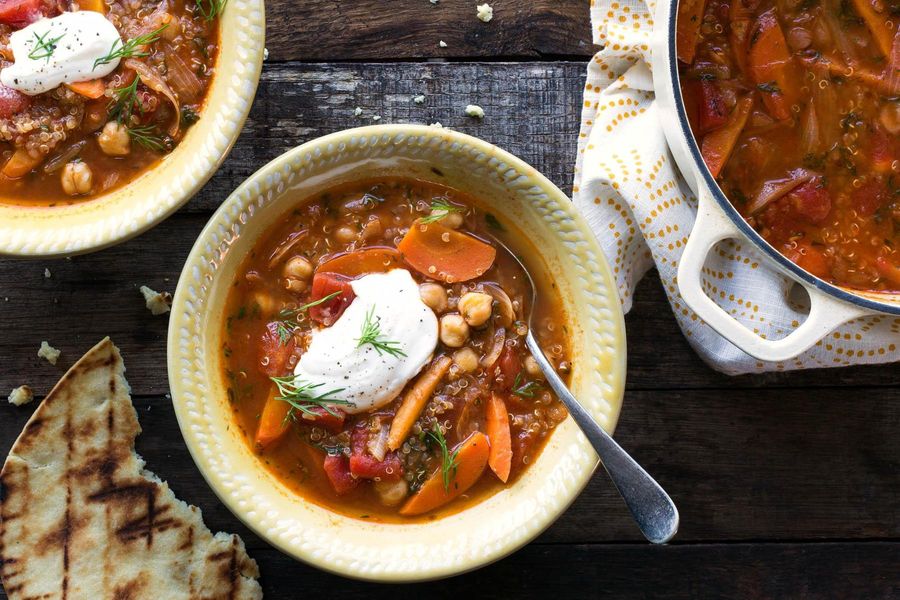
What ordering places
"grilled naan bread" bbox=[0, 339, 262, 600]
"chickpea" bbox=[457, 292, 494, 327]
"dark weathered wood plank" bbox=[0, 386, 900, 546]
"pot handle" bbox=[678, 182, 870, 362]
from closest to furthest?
"pot handle" bbox=[678, 182, 870, 362] → "chickpea" bbox=[457, 292, 494, 327] → "grilled naan bread" bbox=[0, 339, 262, 600] → "dark weathered wood plank" bbox=[0, 386, 900, 546]

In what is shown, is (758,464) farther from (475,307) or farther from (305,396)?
(305,396)

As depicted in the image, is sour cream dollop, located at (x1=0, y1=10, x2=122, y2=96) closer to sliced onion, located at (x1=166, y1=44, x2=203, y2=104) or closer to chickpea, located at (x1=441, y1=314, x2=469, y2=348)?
sliced onion, located at (x1=166, y1=44, x2=203, y2=104)

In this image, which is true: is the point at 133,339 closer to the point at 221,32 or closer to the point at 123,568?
the point at 123,568

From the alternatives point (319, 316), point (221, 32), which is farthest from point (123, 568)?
point (221, 32)

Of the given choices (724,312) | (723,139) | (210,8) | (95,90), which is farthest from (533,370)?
(95,90)

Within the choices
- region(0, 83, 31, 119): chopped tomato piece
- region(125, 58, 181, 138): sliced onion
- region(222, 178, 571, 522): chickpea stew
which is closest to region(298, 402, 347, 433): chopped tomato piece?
region(222, 178, 571, 522): chickpea stew

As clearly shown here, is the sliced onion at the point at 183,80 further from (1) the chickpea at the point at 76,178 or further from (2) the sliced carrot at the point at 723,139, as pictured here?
(2) the sliced carrot at the point at 723,139
